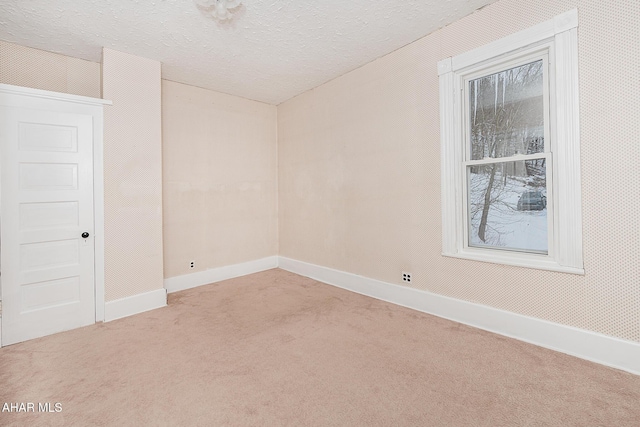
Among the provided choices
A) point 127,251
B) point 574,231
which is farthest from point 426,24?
point 127,251

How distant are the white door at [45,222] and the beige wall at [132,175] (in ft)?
0.59

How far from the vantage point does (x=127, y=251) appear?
3090 millimetres

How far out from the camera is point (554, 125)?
2.21 metres

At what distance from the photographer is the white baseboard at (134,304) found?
2939 millimetres

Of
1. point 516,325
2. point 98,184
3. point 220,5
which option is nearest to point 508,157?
→ point 516,325

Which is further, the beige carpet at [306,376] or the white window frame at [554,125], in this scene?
the white window frame at [554,125]

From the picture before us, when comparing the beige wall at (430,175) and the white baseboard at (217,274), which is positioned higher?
the beige wall at (430,175)

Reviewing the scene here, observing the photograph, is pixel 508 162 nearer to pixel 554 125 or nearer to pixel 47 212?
pixel 554 125

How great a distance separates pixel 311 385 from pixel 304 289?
1932 mm

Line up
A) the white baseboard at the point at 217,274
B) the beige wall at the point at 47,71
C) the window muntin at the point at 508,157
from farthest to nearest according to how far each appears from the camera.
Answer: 1. the white baseboard at the point at 217,274
2. the beige wall at the point at 47,71
3. the window muntin at the point at 508,157

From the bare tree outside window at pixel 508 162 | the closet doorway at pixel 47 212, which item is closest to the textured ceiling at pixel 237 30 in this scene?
the closet doorway at pixel 47 212

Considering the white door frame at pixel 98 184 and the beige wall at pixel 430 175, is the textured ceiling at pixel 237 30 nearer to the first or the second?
the beige wall at pixel 430 175
